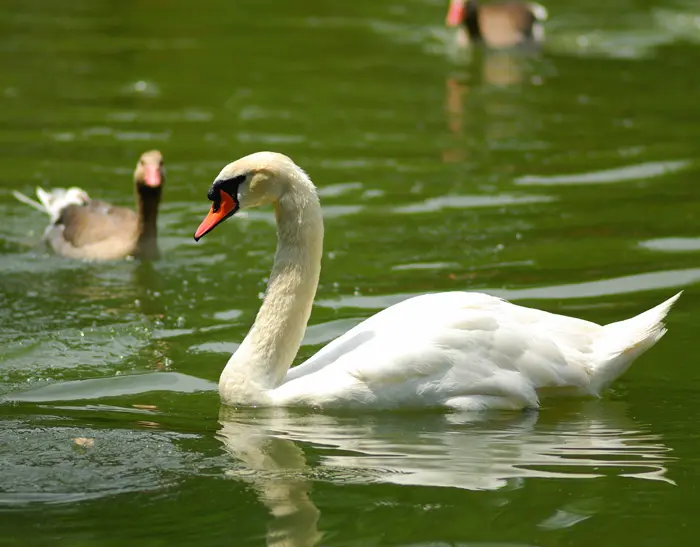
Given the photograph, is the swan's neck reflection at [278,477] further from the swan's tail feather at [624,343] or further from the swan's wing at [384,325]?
the swan's tail feather at [624,343]

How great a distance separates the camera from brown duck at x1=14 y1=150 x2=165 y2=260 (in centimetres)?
1129

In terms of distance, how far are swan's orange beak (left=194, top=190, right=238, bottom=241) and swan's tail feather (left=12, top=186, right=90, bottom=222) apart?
421 centimetres

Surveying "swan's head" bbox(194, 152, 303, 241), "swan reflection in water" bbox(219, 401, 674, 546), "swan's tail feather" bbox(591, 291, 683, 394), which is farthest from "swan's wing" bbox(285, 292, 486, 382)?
"swan's head" bbox(194, 152, 303, 241)

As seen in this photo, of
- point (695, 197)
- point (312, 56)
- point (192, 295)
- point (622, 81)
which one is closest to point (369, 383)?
point (192, 295)

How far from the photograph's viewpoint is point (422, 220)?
39.4 feet

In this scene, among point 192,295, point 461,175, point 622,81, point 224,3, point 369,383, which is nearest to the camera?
point 369,383

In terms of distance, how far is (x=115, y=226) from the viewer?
11.8m

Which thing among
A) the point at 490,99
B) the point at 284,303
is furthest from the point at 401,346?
the point at 490,99

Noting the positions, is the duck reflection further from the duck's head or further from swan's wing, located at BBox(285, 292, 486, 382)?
swan's wing, located at BBox(285, 292, 486, 382)

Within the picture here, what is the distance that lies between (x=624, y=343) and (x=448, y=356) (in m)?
→ 0.98

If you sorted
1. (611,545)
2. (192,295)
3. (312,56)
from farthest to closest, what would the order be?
1. (312,56)
2. (192,295)
3. (611,545)

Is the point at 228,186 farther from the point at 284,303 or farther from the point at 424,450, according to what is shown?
the point at 424,450

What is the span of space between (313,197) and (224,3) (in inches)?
685

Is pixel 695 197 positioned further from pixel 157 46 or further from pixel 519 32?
pixel 157 46
